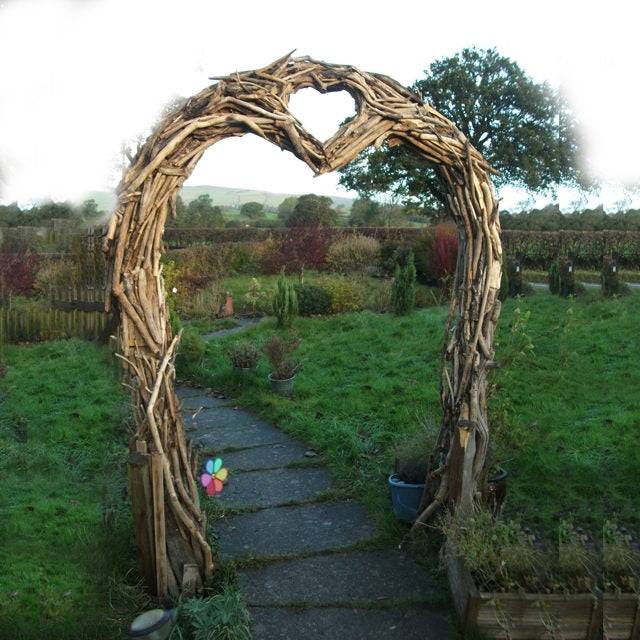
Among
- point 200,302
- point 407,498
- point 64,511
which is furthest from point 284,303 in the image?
point 407,498

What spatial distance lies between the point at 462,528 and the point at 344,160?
2.03 meters

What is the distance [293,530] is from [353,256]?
14.8 metres

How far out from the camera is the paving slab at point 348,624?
3355 millimetres

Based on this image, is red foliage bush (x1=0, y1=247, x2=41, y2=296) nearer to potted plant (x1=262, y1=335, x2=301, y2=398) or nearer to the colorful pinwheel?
potted plant (x1=262, y1=335, x2=301, y2=398)

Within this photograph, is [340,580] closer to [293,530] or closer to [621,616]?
[293,530]

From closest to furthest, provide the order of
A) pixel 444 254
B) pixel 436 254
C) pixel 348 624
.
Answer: pixel 348 624, pixel 444 254, pixel 436 254

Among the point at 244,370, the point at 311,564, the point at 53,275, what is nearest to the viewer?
the point at 311,564

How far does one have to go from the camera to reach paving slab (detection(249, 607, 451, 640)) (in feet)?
11.0

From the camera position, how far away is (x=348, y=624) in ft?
11.3

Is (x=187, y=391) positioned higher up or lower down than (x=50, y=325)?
lower down

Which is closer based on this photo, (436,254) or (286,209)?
(436,254)

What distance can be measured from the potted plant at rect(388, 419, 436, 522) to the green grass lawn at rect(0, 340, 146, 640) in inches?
67.7

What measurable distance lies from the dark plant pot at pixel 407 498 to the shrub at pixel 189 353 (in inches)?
200

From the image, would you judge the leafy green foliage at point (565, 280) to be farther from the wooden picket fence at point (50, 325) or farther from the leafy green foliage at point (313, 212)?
the leafy green foliage at point (313, 212)
